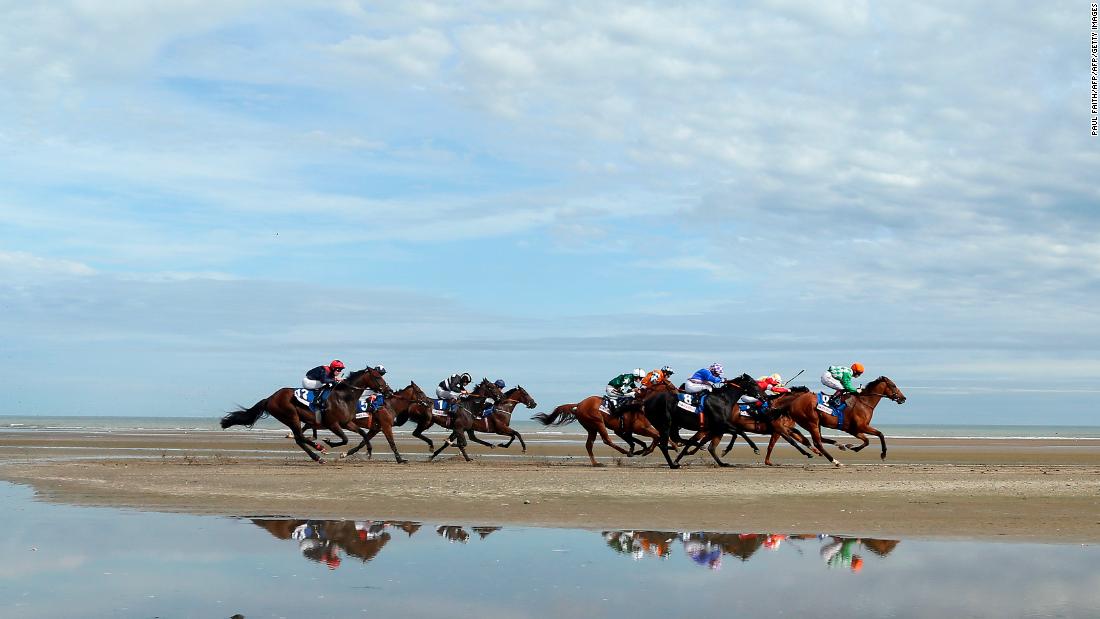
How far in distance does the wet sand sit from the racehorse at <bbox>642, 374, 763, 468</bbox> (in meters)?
0.91

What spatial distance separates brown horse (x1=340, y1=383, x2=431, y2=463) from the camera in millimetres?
25703

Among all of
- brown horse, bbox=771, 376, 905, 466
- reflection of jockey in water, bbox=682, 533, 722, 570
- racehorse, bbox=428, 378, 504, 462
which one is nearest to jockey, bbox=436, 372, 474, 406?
racehorse, bbox=428, 378, 504, 462

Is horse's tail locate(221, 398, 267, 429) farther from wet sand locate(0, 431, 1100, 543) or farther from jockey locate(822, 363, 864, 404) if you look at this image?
jockey locate(822, 363, 864, 404)

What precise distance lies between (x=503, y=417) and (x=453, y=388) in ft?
4.98

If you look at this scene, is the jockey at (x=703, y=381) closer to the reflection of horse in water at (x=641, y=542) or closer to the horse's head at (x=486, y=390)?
the horse's head at (x=486, y=390)

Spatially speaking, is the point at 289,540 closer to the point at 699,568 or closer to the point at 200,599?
the point at 200,599

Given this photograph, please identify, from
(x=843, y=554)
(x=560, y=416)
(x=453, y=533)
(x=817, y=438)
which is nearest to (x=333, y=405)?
(x=560, y=416)

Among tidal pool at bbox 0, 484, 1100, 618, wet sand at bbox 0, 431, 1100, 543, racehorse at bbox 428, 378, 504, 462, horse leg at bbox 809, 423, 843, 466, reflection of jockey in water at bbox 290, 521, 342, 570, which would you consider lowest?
tidal pool at bbox 0, 484, 1100, 618

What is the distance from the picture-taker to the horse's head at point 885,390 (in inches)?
990

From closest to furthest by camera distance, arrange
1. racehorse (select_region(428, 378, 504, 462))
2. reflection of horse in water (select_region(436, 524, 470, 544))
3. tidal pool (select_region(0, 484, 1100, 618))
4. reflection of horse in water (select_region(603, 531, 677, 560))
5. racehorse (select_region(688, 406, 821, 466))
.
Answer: tidal pool (select_region(0, 484, 1100, 618))
reflection of horse in water (select_region(603, 531, 677, 560))
reflection of horse in water (select_region(436, 524, 470, 544))
racehorse (select_region(688, 406, 821, 466))
racehorse (select_region(428, 378, 504, 462))

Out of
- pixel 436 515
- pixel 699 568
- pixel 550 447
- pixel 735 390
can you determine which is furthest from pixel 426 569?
pixel 550 447

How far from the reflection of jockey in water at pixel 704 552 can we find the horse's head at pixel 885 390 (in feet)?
46.8

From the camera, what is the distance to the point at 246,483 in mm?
19312

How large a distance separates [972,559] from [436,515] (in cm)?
688
